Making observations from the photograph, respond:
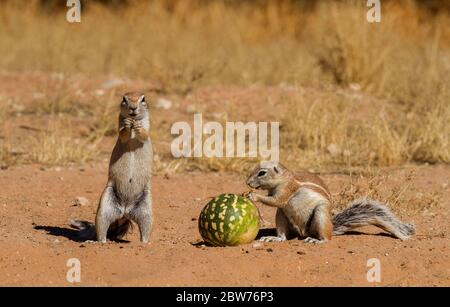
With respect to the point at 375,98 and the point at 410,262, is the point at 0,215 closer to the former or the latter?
the point at 410,262

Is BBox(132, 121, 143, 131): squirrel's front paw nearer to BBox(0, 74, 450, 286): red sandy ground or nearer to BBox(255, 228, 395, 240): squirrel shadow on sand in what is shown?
BBox(0, 74, 450, 286): red sandy ground

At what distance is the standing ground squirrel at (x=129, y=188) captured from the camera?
283 inches

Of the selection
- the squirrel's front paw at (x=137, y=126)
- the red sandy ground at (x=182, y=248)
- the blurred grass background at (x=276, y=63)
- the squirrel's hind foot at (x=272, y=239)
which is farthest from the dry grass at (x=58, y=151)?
the squirrel's hind foot at (x=272, y=239)

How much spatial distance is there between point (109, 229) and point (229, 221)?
1142 millimetres

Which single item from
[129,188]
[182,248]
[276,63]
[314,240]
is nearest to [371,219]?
[314,240]

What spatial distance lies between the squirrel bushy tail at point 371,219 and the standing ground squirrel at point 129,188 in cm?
148

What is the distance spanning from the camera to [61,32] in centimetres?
1741

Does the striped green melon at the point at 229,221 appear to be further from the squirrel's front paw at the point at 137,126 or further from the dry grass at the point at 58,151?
the dry grass at the point at 58,151

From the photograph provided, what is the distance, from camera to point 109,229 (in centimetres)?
745

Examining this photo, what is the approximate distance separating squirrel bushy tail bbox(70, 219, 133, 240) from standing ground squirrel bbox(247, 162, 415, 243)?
105 centimetres

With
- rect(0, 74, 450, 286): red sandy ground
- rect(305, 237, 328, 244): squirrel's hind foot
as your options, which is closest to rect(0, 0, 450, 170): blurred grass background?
rect(0, 74, 450, 286): red sandy ground

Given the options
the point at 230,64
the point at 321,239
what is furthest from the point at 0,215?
the point at 230,64

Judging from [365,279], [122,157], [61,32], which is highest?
[61,32]

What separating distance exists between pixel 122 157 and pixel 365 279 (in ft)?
7.12
